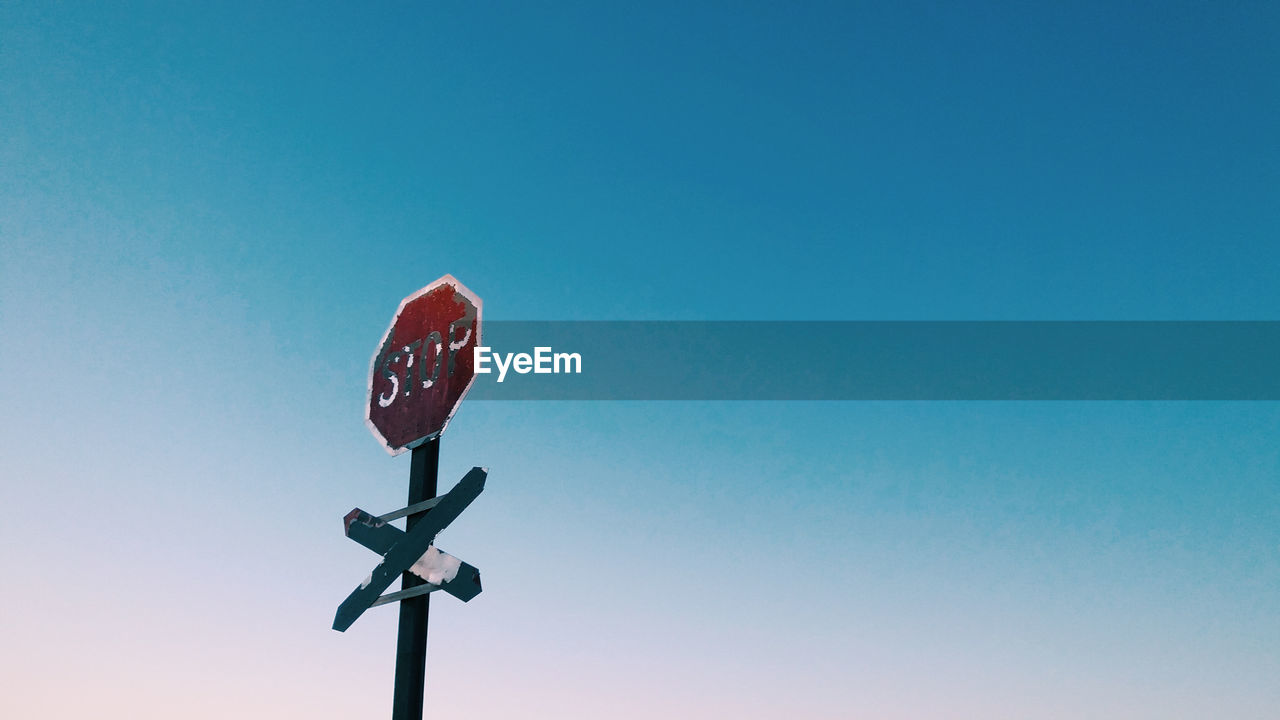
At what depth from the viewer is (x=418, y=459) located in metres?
7.54

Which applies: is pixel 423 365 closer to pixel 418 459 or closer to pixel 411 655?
pixel 418 459

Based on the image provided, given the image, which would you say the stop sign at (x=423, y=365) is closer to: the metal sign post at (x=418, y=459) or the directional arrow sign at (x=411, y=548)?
the metal sign post at (x=418, y=459)

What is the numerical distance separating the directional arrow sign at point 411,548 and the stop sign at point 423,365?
82 centimetres

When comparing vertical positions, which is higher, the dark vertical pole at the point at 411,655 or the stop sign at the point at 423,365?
the stop sign at the point at 423,365

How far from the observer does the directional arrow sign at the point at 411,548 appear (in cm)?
684

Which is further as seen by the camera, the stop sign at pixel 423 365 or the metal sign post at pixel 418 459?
the stop sign at pixel 423 365

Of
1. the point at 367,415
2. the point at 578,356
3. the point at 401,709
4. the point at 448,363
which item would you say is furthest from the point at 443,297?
the point at 578,356

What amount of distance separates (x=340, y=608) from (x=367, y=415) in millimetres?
1770

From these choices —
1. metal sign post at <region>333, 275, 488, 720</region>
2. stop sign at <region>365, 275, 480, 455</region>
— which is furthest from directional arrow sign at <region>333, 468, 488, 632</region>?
stop sign at <region>365, 275, 480, 455</region>

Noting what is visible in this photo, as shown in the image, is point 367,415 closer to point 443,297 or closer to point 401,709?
point 443,297

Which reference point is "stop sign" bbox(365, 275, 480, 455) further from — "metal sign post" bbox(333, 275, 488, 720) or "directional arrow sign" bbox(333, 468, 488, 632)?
"directional arrow sign" bbox(333, 468, 488, 632)

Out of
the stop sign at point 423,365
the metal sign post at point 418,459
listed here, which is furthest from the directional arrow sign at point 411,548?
the stop sign at point 423,365

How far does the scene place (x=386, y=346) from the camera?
8383 mm

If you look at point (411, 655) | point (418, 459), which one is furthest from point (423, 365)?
point (411, 655)
